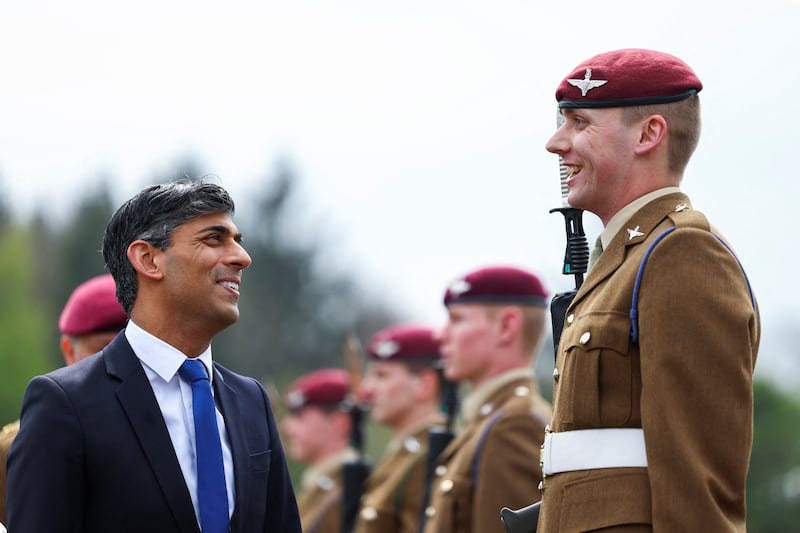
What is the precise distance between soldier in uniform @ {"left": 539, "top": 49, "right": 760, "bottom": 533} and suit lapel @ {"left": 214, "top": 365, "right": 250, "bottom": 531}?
954 mm

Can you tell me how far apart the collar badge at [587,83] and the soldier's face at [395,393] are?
238 inches

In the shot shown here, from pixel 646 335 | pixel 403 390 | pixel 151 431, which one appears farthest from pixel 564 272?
pixel 403 390

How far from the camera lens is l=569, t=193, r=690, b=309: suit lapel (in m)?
4.23

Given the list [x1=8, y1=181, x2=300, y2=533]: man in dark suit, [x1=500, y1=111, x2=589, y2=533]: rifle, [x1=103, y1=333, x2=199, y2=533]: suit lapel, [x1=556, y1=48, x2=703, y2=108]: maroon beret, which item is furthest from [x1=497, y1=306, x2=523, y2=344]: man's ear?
[x1=103, y1=333, x2=199, y2=533]: suit lapel

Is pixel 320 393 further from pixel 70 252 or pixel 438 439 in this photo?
pixel 70 252

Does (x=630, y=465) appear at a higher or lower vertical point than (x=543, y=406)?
higher

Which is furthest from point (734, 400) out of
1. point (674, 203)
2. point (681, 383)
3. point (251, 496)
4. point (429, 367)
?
point (429, 367)

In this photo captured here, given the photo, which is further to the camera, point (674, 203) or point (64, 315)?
point (64, 315)

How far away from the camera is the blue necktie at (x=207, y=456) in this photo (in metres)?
4.20

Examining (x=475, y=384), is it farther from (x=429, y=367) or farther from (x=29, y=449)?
(x=29, y=449)

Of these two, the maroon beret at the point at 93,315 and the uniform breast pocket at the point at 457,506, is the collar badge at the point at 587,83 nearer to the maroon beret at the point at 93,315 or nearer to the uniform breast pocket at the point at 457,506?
the maroon beret at the point at 93,315

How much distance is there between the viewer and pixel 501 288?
757 centimetres

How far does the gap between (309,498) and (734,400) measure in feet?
29.9

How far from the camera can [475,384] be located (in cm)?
760
